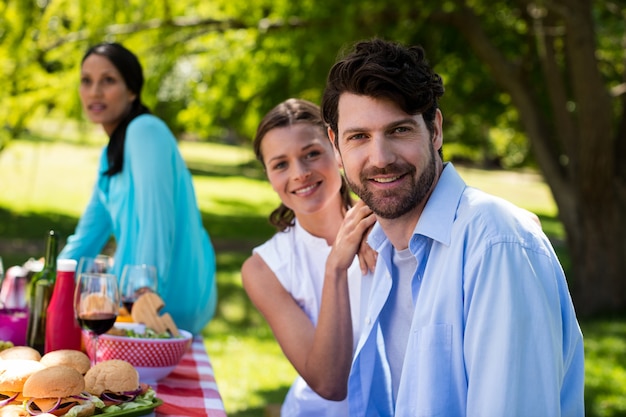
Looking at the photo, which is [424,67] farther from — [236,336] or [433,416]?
[236,336]

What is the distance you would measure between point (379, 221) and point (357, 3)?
5.62 meters

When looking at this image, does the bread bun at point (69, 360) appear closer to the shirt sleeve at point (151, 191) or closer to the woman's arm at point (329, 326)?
the woman's arm at point (329, 326)

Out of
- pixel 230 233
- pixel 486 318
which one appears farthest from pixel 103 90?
pixel 230 233

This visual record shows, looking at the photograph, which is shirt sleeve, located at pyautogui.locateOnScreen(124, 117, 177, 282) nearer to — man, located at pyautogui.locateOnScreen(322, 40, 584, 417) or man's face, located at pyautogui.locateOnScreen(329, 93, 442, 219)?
man, located at pyautogui.locateOnScreen(322, 40, 584, 417)

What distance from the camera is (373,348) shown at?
253 cm

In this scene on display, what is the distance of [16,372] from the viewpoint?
6.93 ft

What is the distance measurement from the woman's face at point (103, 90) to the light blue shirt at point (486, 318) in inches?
77.5

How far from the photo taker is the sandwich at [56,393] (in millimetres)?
2008

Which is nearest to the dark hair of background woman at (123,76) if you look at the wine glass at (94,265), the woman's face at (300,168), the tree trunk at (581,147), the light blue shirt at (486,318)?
the wine glass at (94,265)

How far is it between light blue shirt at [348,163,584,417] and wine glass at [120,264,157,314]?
1.19 meters

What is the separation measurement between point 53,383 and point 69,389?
0.15 feet

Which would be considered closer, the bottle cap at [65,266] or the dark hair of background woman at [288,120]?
the bottle cap at [65,266]

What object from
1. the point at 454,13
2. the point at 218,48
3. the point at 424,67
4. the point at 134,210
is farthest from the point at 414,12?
the point at 424,67

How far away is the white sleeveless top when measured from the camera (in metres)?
3.03
